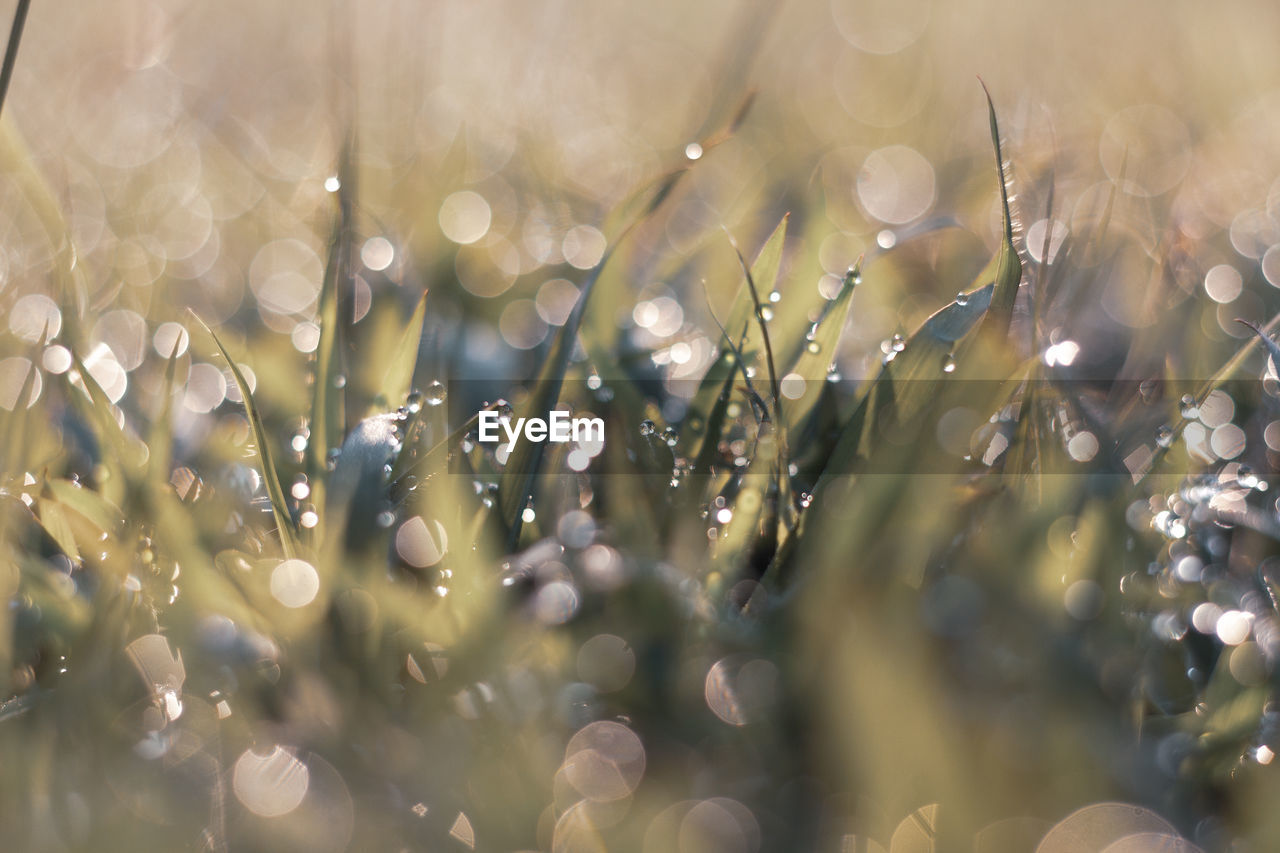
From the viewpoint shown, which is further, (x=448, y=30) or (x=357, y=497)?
(x=448, y=30)

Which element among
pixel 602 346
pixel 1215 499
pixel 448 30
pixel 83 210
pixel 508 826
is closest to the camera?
pixel 508 826

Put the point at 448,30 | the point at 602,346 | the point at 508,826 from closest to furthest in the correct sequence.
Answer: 1. the point at 508,826
2. the point at 602,346
3. the point at 448,30

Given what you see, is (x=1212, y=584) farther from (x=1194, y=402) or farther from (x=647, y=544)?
(x=647, y=544)

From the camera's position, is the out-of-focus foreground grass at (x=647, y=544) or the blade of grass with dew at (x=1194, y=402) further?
the blade of grass with dew at (x=1194, y=402)

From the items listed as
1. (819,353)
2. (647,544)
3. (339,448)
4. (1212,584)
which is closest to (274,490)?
(339,448)

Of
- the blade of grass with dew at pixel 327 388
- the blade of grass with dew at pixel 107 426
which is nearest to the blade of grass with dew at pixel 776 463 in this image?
the blade of grass with dew at pixel 327 388

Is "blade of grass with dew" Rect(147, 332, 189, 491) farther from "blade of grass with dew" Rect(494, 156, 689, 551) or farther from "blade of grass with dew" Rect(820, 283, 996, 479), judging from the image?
"blade of grass with dew" Rect(820, 283, 996, 479)

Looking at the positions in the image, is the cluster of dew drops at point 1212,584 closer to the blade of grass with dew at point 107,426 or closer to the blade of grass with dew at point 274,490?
the blade of grass with dew at point 274,490

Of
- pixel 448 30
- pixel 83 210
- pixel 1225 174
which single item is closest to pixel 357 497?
pixel 83 210

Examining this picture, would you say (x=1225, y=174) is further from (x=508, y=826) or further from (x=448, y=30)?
(x=448, y=30)
